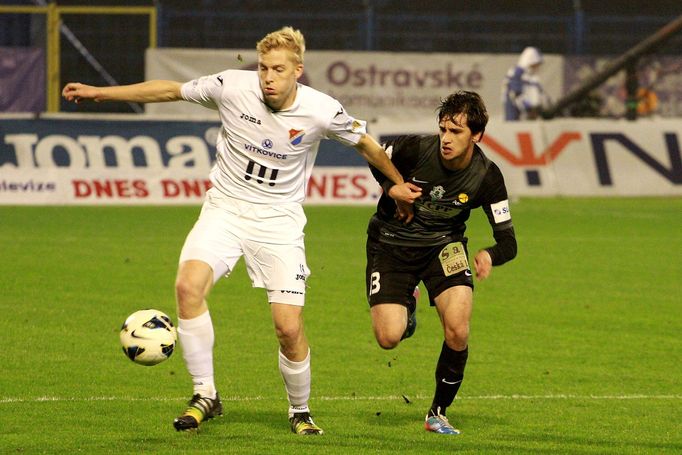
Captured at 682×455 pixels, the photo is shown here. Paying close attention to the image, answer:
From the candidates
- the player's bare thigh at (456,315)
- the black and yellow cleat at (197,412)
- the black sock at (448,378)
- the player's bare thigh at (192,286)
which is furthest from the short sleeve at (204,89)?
the black sock at (448,378)

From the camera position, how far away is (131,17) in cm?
2830

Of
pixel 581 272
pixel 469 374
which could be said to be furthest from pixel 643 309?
pixel 469 374

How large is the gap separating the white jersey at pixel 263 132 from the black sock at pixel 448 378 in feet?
4.05

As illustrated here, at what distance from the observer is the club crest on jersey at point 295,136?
762 centimetres

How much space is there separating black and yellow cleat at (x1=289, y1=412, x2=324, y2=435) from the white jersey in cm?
115

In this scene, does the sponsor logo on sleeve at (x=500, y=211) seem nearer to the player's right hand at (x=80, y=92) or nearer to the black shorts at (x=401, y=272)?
the black shorts at (x=401, y=272)

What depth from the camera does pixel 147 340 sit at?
744cm

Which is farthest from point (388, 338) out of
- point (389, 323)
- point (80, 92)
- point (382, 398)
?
point (80, 92)

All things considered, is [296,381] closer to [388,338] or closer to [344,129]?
[388,338]

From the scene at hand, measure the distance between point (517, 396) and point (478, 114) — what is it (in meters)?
2.10

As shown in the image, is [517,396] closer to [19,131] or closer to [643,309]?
[643,309]

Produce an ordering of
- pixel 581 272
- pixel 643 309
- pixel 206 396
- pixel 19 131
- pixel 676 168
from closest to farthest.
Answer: pixel 206 396 < pixel 643 309 < pixel 581 272 < pixel 19 131 < pixel 676 168

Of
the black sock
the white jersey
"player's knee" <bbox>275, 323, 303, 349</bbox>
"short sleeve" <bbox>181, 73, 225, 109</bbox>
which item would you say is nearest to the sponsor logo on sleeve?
the black sock

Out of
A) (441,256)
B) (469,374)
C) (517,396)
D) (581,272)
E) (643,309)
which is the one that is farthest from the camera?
(581,272)
